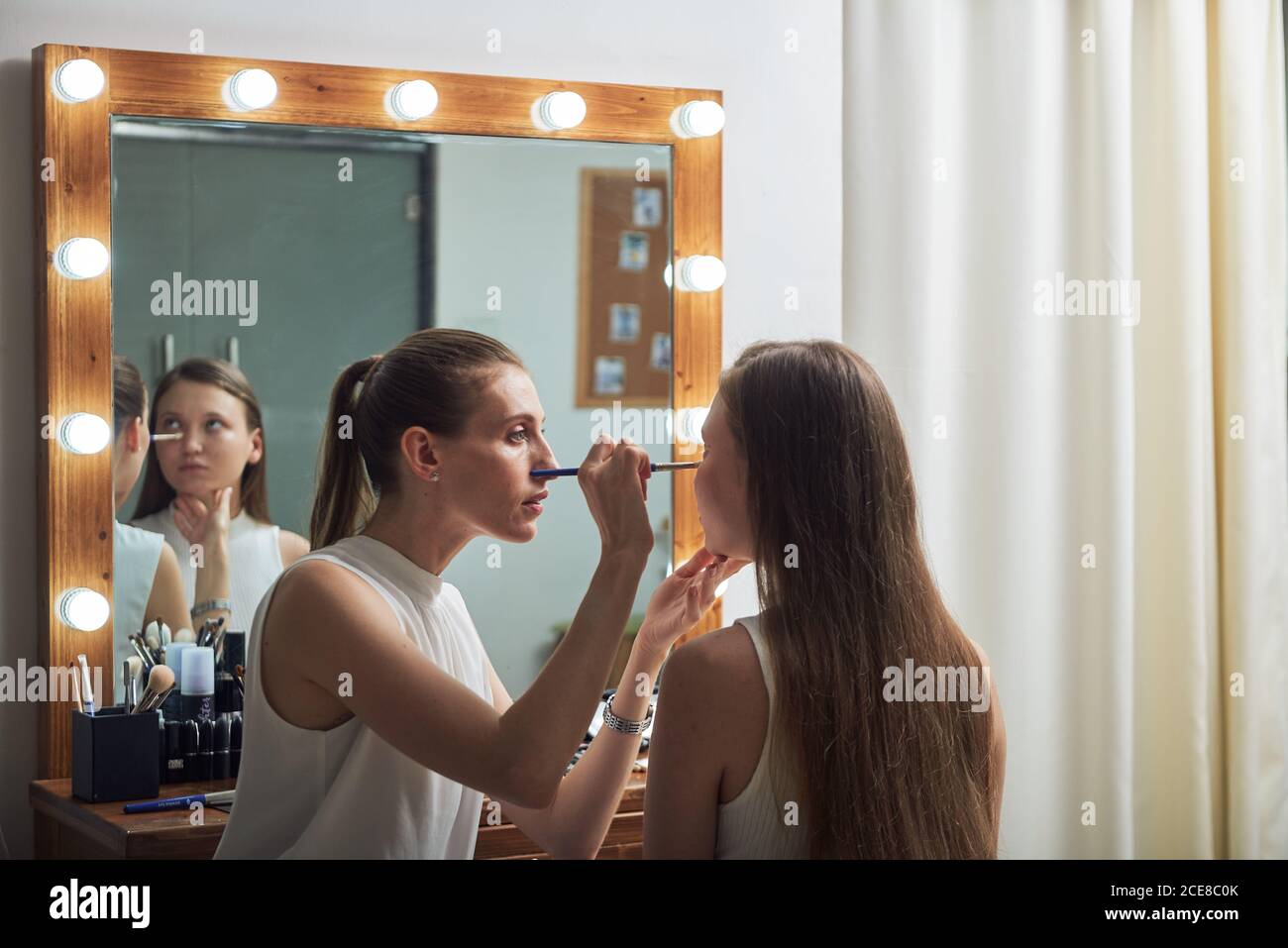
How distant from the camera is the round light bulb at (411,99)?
1.88 metres

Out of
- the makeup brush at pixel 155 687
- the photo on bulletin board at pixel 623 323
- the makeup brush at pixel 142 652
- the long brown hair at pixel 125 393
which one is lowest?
the makeup brush at pixel 155 687

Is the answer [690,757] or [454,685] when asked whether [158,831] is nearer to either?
[454,685]

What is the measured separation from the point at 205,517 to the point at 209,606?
114 mm

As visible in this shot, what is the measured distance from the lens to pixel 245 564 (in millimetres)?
1835

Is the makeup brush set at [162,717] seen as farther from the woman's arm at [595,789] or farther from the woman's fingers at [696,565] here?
the woman's fingers at [696,565]

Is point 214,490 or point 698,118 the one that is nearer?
point 214,490

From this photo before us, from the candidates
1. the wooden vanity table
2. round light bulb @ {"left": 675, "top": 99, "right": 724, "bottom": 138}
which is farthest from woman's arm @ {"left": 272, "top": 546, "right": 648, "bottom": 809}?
round light bulb @ {"left": 675, "top": 99, "right": 724, "bottom": 138}

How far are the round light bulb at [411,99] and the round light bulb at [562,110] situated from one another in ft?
A: 0.52

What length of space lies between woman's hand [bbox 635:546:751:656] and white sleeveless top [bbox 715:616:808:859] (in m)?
0.33

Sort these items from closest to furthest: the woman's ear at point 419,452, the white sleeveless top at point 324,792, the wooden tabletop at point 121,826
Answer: the white sleeveless top at point 324,792 < the woman's ear at point 419,452 < the wooden tabletop at point 121,826

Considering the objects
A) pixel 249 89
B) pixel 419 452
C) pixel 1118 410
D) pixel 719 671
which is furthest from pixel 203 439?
pixel 1118 410

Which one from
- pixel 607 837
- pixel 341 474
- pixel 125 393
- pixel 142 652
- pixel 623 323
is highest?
pixel 623 323

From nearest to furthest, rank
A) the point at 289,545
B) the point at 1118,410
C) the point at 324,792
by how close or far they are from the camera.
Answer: the point at 324,792 < the point at 289,545 < the point at 1118,410

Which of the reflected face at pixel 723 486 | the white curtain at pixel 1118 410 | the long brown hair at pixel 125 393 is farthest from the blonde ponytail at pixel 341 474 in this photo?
the white curtain at pixel 1118 410
